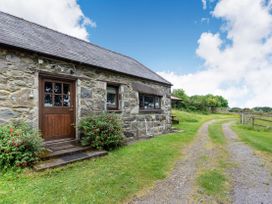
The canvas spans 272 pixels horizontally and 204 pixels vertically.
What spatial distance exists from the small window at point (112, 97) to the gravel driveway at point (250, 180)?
538 centimetres

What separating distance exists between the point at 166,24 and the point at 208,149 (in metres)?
11.2

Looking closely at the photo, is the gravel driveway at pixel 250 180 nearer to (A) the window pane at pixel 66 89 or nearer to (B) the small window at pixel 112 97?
(B) the small window at pixel 112 97

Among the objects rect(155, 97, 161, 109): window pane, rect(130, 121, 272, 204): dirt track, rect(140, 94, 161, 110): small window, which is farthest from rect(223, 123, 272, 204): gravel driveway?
rect(155, 97, 161, 109): window pane

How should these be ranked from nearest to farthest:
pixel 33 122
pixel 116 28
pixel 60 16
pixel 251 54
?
pixel 33 122
pixel 60 16
pixel 251 54
pixel 116 28

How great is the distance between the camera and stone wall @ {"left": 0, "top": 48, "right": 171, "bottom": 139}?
187 inches

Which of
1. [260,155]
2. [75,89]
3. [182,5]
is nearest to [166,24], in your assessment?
[182,5]

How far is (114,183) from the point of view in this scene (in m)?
3.62

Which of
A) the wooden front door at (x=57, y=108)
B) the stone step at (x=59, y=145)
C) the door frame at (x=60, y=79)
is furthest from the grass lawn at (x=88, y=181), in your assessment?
the door frame at (x=60, y=79)

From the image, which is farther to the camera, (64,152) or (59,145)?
(59,145)

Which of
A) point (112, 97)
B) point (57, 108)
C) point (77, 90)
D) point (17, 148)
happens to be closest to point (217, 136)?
point (112, 97)

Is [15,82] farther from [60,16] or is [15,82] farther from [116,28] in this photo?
[116,28]

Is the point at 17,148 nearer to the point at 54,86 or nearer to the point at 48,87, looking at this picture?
the point at 48,87

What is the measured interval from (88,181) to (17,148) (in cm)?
199

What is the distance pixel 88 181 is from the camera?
12.1ft
